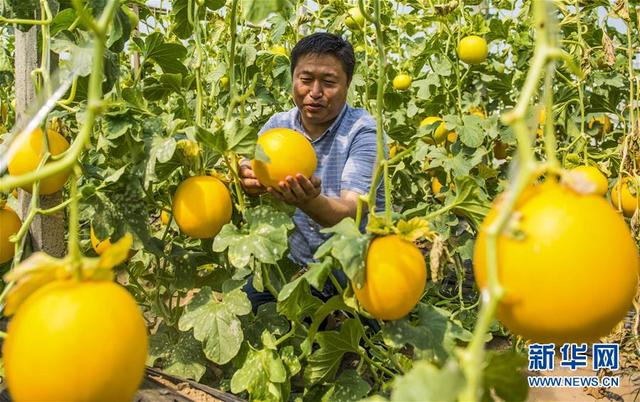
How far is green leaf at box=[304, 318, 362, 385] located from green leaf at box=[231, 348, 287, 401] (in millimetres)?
89

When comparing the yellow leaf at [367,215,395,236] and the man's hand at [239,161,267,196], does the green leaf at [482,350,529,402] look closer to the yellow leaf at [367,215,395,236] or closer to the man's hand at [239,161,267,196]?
the yellow leaf at [367,215,395,236]

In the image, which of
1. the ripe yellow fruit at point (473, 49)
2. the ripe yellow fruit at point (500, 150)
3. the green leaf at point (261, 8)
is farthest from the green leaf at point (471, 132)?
the green leaf at point (261, 8)

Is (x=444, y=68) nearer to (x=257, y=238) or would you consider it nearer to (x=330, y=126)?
(x=330, y=126)

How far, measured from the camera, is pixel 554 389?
222 cm

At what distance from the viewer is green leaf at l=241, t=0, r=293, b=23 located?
2.32 feet

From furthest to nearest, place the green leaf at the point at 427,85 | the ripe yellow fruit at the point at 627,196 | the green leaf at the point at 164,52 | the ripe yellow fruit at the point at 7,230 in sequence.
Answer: the green leaf at the point at 427,85 < the ripe yellow fruit at the point at 627,196 < the green leaf at the point at 164,52 < the ripe yellow fruit at the point at 7,230

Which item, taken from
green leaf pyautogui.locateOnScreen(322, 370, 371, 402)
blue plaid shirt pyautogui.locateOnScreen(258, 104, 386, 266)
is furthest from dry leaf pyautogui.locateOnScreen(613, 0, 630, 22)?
green leaf pyautogui.locateOnScreen(322, 370, 371, 402)

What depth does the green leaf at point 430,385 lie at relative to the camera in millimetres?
428

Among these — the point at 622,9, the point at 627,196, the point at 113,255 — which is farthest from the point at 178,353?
the point at 622,9

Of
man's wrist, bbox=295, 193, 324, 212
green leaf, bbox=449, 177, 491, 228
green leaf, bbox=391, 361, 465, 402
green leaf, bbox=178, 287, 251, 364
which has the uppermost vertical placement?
green leaf, bbox=391, 361, 465, 402

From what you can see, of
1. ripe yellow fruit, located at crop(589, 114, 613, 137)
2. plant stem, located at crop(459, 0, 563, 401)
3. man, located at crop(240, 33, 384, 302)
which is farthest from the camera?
ripe yellow fruit, located at crop(589, 114, 613, 137)

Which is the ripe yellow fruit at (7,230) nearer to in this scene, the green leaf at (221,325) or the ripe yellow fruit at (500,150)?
the green leaf at (221,325)

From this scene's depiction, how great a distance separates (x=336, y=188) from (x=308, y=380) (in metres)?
0.69

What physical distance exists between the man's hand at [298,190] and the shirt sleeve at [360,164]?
37 centimetres
